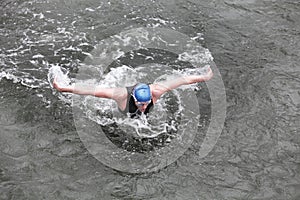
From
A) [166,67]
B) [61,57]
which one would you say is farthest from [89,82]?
[166,67]

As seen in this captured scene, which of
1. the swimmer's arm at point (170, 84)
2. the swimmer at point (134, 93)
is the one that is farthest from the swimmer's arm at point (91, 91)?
the swimmer's arm at point (170, 84)

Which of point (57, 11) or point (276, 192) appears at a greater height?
point (57, 11)

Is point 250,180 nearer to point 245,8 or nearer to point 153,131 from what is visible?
point 153,131

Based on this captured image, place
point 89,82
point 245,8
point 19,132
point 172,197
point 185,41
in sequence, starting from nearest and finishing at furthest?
point 172,197, point 19,132, point 89,82, point 185,41, point 245,8

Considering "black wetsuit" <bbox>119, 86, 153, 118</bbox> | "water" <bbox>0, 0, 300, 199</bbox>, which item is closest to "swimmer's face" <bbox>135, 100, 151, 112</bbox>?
"black wetsuit" <bbox>119, 86, 153, 118</bbox>

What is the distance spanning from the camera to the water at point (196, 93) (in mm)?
6105

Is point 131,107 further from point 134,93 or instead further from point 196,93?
point 196,93

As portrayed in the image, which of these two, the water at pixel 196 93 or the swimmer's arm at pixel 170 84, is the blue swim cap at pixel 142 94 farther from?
the water at pixel 196 93

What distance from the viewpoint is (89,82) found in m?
7.82

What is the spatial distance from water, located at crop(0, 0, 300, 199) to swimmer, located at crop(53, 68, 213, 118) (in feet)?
2.50

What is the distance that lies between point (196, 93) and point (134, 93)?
1.82m

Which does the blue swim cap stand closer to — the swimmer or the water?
the swimmer

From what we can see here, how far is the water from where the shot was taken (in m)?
6.11

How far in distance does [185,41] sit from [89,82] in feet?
8.76
